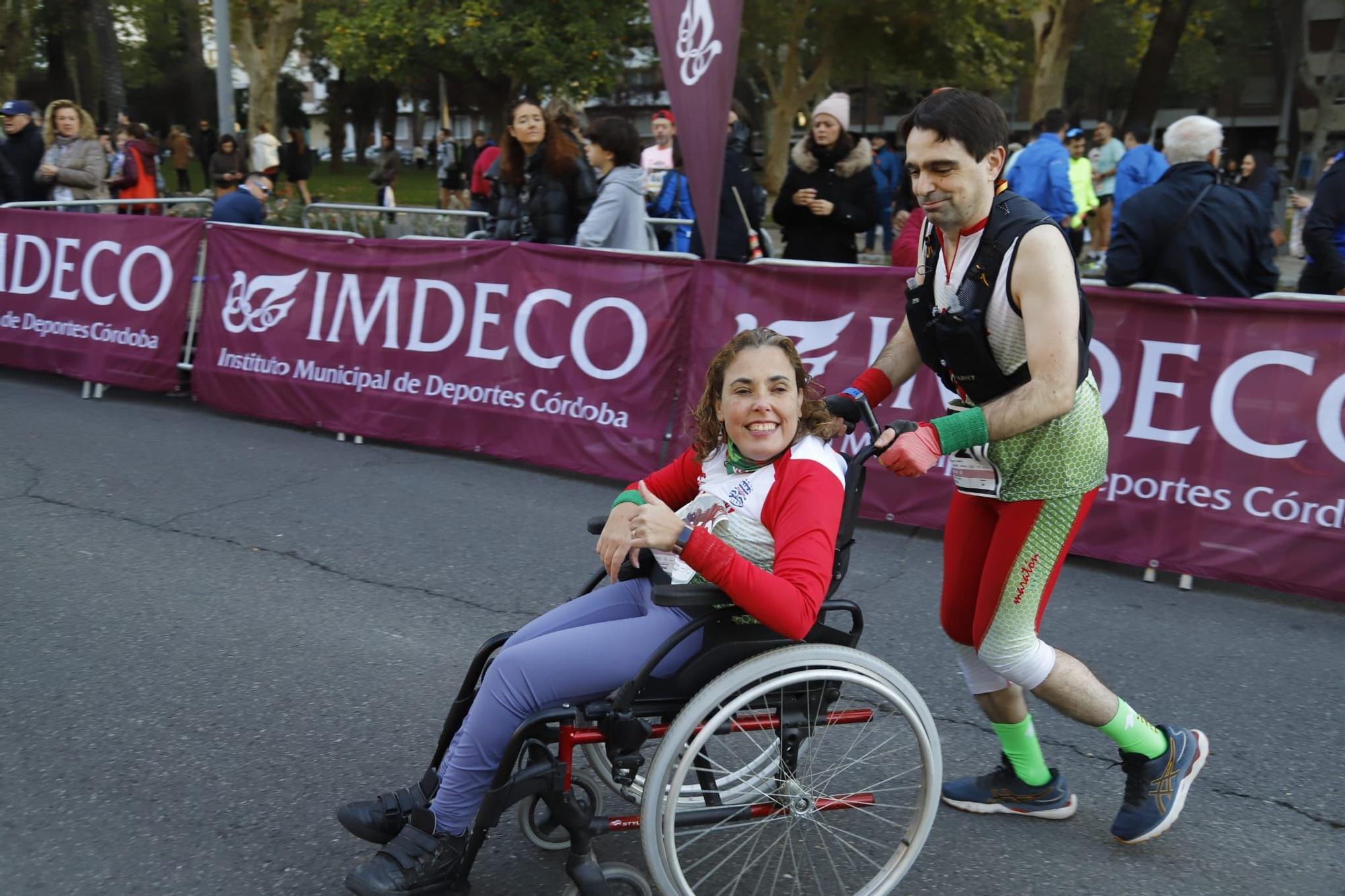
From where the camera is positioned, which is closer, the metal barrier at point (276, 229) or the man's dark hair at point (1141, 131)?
the metal barrier at point (276, 229)

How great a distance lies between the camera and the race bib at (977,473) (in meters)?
3.03

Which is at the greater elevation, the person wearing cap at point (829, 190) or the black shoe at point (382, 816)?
the person wearing cap at point (829, 190)

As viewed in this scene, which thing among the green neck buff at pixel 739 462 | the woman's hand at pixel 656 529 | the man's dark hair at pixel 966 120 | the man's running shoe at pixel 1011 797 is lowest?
the man's running shoe at pixel 1011 797

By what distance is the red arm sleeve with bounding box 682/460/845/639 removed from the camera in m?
2.50

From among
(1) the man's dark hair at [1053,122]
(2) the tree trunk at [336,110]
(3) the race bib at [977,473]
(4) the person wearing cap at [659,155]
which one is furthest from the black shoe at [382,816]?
(2) the tree trunk at [336,110]

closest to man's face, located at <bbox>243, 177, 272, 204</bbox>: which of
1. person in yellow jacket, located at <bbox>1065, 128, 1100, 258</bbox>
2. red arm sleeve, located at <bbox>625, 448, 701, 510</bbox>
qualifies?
red arm sleeve, located at <bbox>625, 448, 701, 510</bbox>

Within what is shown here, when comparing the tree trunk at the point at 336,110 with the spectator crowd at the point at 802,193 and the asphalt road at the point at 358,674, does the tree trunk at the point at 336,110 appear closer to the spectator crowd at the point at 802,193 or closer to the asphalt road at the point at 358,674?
the spectator crowd at the point at 802,193

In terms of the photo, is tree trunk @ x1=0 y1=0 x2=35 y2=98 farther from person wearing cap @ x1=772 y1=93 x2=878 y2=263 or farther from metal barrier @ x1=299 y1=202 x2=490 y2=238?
person wearing cap @ x1=772 y1=93 x2=878 y2=263

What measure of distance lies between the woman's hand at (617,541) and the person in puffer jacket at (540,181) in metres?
5.08

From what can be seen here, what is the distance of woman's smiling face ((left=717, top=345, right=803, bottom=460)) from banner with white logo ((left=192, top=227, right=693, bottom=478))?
375cm

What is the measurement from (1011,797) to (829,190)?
4.98 metres

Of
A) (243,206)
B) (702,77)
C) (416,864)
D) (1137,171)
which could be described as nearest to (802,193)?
(702,77)

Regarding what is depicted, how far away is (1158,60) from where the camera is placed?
2288cm

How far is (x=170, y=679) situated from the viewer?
4.02 meters
